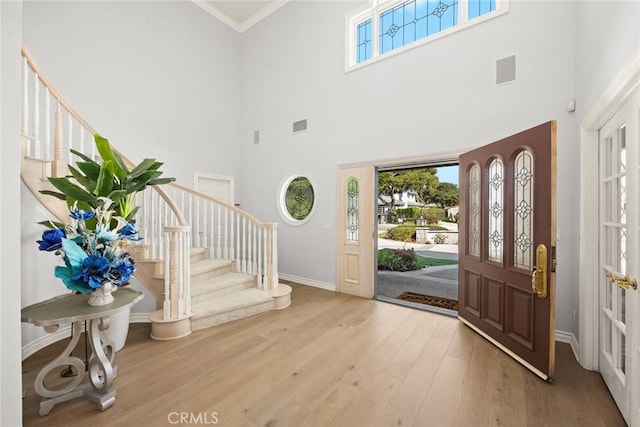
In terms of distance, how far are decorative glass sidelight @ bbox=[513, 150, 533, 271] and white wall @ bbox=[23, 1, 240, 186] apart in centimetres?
529

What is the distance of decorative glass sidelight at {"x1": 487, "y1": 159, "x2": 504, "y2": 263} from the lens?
2.72 m

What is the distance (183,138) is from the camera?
5.21 m

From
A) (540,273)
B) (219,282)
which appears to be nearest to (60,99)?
(219,282)

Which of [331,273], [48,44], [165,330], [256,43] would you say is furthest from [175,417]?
[256,43]

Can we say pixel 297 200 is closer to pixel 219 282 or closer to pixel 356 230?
pixel 356 230

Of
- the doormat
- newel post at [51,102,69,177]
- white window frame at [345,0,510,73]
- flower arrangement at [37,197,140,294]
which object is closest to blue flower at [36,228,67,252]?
flower arrangement at [37,197,140,294]

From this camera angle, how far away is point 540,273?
2.13m

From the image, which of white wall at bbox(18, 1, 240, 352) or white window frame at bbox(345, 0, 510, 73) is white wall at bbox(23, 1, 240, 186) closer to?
white wall at bbox(18, 1, 240, 352)

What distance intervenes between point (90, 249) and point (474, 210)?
365 cm

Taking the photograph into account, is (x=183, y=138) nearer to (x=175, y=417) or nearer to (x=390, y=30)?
(x=390, y=30)

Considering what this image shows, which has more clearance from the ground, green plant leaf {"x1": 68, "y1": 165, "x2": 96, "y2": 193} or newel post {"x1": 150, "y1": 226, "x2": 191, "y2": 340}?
green plant leaf {"x1": 68, "y1": 165, "x2": 96, "y2": 193}

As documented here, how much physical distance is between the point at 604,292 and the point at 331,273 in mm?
3348

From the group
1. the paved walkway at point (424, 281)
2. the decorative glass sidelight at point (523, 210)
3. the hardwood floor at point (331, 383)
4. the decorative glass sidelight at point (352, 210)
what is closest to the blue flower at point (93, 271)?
the hardwood floor at point (331, 383)

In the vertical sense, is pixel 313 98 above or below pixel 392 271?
above
